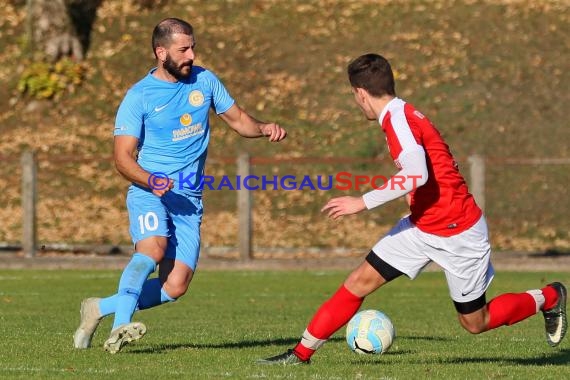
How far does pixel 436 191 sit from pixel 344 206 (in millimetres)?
801

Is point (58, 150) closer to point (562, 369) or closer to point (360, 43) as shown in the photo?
point (360, 43)

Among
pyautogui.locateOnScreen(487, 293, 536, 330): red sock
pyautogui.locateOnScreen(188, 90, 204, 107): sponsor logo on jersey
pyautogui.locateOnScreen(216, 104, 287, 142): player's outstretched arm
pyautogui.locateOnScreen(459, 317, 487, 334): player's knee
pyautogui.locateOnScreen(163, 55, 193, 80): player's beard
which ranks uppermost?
pyautogui.locateOnScreen(163, 55, 193, 80): player's beard

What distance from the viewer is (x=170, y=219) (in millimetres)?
10156

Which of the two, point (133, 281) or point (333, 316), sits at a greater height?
point (133, 281)

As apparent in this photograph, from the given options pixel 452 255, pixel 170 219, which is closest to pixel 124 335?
pixel 170 219

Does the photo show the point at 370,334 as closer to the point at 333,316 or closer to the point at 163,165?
the point at 333,316

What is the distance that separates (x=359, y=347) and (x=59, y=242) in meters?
15.5

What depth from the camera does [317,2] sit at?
103 feet

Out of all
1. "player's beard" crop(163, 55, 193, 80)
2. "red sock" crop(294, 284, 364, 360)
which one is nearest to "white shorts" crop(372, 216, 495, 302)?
"red sock" crop(294, 284, 364, 360)

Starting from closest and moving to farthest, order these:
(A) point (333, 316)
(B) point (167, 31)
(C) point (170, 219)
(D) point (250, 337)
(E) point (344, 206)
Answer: (E) point (344, 206)
(A) point (333, 316)
(B) point (167, 31)
(C) point (170, 219)
(D) point (250, 337)

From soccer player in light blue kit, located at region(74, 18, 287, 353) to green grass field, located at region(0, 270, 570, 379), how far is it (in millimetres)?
477

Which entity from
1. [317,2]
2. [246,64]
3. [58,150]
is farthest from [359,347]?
[317,2]

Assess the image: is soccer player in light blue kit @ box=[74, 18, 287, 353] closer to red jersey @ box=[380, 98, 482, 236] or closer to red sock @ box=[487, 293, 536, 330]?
red jersey @ box=[380, 98, 482, 236]

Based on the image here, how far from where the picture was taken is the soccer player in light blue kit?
390 inches
